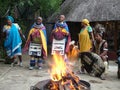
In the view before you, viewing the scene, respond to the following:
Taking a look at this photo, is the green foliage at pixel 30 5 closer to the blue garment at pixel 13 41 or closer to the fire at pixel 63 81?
the blue garment at pixel 13 41

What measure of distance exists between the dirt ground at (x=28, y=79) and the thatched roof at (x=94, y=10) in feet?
14.5

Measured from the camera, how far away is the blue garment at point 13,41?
44.0ft

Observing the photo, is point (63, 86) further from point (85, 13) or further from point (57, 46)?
point (85, 13)

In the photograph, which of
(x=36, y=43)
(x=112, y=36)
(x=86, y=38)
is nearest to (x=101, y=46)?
(x=86, y=38)

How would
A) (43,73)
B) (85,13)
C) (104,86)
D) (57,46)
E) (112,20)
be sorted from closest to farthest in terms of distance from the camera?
(104,86)
(43,73)
(57,46)
(112,20)
(85,13)

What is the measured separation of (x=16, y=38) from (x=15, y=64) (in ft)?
3.47

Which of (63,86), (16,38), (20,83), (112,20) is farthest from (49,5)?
(63,86)

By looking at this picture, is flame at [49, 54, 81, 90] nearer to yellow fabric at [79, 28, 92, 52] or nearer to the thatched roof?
yellow fabric at [79, 28, 92, 52]

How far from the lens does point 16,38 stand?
13.5 m

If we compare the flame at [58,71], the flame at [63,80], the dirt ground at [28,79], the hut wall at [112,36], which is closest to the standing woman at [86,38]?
the dirt ground at [28,79]

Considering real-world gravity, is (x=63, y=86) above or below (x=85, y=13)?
below

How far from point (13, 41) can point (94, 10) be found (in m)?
5.81

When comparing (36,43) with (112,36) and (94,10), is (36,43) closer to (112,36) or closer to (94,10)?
(112,36)

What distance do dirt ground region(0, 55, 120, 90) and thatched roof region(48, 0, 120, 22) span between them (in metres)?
4.43
